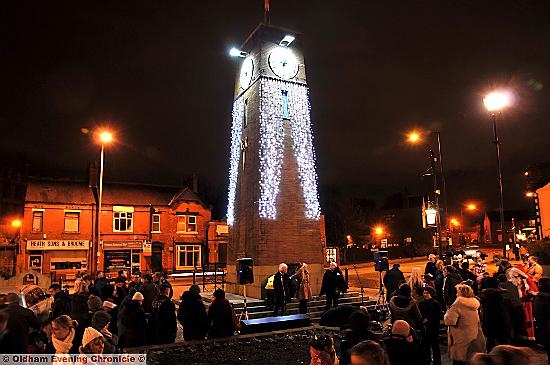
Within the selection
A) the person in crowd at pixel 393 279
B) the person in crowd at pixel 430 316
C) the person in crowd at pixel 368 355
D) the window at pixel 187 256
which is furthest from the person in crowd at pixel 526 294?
the window at pixel 187 256

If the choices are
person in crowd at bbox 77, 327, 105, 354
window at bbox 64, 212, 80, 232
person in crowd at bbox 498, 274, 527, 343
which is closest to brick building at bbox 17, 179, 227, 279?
window at bbox 64, 212, 80, 232

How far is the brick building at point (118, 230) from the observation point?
104 ft

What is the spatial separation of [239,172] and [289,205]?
2.84 metres

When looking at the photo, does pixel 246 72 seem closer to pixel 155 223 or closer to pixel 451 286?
pixel 451 286

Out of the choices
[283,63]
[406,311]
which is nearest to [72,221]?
[283,63]

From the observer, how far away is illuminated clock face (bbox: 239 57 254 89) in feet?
59.8

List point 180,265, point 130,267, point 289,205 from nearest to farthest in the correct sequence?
point 289,205 < point 130,267 < point 180,265

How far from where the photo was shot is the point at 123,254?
3453cm

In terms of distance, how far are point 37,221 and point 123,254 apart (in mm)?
6698

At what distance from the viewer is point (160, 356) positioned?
24.8 feet

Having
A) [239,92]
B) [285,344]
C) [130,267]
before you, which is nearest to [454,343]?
[285,344]

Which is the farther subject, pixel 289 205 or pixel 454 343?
pixel 289 205

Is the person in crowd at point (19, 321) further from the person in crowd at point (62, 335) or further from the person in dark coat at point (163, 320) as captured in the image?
the person in dark coat at point (163, 320)

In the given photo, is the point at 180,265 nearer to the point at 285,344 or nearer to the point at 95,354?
the point at 285,344
